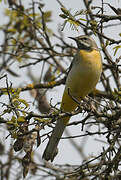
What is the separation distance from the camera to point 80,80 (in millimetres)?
5168

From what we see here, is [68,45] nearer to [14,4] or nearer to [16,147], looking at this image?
[14,4]

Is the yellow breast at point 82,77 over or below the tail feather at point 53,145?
over

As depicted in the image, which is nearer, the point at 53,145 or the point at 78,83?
the point at 53,145

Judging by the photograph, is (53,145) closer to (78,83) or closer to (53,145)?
(53,145)

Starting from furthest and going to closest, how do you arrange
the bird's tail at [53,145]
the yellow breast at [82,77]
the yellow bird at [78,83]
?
the yellow breast at [82,77]
the yellow bird at [78,83]
the bird's tail at [53,145]

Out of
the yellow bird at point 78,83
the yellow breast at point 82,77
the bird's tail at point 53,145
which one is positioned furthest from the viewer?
the yellow breast at point 82,77

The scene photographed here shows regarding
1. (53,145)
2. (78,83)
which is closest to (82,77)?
(78,83)

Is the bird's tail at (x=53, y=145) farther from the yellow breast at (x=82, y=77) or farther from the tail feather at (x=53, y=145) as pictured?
the yellow breast at (x=82, y=77)

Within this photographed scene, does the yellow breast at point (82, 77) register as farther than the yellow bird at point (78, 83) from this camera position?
Yes

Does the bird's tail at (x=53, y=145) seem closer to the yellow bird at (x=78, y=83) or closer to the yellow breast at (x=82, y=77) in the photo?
the yellow bird at (x=78, y=83)

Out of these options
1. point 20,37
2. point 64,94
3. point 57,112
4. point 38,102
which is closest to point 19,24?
point 20,37

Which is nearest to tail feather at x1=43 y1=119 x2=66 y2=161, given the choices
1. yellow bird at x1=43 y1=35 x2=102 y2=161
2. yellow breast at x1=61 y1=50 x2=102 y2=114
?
yellow bird at x1=43 y1=35 x2=102 y2=161

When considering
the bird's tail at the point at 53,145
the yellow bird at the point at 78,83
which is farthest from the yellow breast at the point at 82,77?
the bird's tail at the point at 53,145

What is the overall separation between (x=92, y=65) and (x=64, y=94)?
622 millimetres
